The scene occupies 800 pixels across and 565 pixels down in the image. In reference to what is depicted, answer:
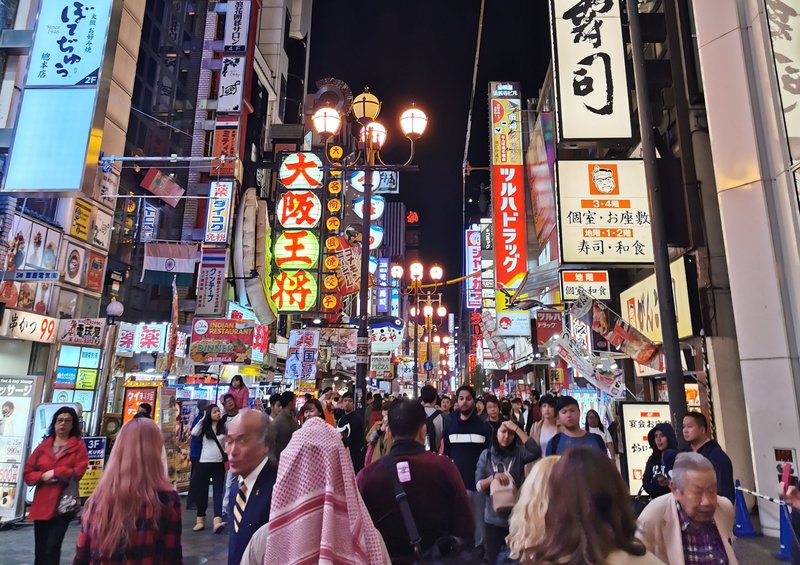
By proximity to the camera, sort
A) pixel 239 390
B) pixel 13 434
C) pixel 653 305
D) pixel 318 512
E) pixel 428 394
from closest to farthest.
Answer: pixel 318 512
pixel 13 434
pixel 428 394
pixel 239 390
pixel 653 305

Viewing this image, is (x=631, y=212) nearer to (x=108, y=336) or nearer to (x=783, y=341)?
(x=783, y=341)

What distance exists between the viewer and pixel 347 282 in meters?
25.6

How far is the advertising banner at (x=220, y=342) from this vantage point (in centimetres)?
1645

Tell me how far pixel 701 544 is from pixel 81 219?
1779 cm

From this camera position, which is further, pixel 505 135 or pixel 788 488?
pixel 505 135

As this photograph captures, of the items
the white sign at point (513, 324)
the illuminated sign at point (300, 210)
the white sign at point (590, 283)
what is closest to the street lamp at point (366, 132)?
the white sign at point (590, 283)

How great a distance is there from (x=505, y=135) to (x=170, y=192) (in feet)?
51.2

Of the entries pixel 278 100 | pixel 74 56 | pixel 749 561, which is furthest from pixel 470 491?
pixel 278 100

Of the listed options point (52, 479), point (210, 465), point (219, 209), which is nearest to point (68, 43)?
point (210, 465)

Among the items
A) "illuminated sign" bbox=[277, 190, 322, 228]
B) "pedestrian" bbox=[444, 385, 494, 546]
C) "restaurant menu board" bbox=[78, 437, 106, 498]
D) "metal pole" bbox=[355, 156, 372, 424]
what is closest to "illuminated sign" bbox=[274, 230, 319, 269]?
"illuminated sign" bbox=[277, 190, 322, 228]

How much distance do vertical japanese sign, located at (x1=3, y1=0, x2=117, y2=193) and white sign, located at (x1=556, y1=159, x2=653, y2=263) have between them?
951 centimetres

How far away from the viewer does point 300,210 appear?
22922 millimetres

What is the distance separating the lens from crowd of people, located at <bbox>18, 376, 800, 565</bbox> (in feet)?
7.46

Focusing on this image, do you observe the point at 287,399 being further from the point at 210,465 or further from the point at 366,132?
the point at 366,132
